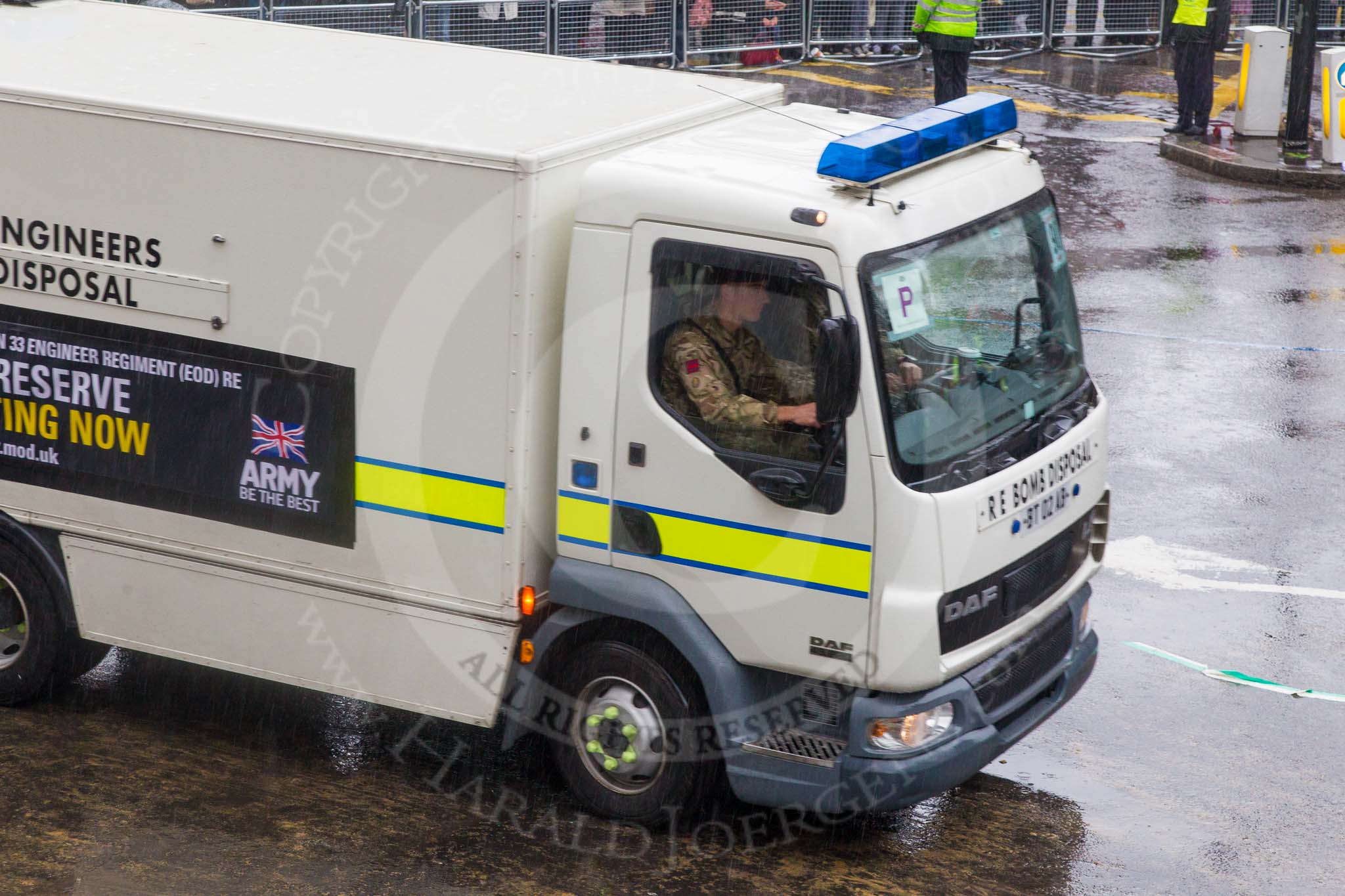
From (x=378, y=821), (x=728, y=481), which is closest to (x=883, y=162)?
(x=728, y=481)

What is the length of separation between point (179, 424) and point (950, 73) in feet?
41.6

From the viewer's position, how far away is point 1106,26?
24500mm

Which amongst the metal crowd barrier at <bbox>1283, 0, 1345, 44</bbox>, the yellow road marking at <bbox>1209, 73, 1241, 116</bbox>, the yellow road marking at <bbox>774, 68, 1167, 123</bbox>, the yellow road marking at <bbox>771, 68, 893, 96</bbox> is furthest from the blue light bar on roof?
the metal crowd barrier at <bbox>1283, 0, 1345, 44</bbox>

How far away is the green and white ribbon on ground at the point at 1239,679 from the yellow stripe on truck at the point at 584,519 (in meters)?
3.23

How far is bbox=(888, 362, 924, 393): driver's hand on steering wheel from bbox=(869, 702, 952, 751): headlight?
1.13m

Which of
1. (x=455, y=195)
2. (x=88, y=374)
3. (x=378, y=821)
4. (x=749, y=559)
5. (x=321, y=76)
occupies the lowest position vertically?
(x=378, y=821)

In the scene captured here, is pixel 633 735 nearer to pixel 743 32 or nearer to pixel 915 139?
pixel 915 139

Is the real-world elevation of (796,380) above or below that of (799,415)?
above

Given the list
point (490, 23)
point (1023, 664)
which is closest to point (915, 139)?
point (1023, 664)

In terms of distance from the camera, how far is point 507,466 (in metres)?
5.77

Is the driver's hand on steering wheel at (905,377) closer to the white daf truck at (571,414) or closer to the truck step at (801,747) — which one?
the white daf truck at (571,414)

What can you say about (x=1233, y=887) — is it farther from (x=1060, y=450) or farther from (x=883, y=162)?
(x=883, y=162)

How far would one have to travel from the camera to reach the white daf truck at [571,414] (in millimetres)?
5473

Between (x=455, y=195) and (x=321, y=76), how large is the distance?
1.47 metres
